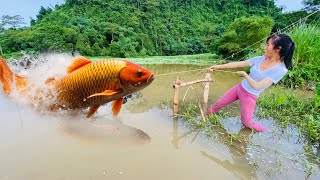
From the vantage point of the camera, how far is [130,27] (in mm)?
41562

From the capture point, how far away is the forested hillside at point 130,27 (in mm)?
29323

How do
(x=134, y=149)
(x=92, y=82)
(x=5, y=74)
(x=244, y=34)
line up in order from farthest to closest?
(x=244, y=34)
(x=5, y=74)
(x=92, y=82)
(x=134, y=149)

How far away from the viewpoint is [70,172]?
2.76 m

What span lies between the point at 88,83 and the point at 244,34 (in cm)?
2512

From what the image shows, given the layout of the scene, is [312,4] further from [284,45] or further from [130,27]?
[284,45]

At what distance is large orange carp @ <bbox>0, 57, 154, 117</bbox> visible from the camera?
3.40 meters

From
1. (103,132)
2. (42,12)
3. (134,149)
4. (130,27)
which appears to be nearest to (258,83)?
(134,149)

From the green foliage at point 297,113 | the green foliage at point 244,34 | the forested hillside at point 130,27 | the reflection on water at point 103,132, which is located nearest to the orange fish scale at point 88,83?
the reflection on water at point 103,132

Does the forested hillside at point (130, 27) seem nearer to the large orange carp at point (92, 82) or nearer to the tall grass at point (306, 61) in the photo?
the tall grass at point (306, 61)

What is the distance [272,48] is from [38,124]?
3.56m

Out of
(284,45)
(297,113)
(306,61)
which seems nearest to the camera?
(284,45)

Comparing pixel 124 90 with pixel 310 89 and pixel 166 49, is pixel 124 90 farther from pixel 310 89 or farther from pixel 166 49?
pixel 166 49

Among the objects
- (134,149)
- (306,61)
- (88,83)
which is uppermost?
(88,83)

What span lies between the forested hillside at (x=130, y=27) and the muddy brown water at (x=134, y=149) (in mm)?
24513
